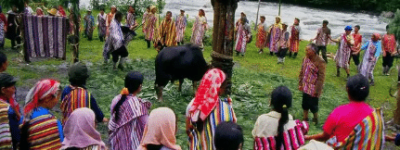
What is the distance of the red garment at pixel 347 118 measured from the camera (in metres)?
3.70

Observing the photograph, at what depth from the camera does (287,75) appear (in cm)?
1171

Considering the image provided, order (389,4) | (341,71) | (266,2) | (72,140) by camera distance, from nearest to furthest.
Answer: (72,140) < (341,71) < (389,4) < (266,2)

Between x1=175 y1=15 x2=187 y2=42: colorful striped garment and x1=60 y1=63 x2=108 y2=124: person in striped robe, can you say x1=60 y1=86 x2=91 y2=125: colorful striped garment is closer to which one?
x1=60 y1=63 x2=108 y2=124: person in striped robe

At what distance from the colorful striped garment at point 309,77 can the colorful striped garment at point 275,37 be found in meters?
7.54

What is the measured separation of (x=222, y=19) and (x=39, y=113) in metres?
4.45

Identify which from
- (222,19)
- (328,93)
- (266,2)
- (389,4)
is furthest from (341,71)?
(266,2)

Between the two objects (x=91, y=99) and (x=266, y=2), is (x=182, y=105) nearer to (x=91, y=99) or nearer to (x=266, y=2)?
(x=91, y=99)

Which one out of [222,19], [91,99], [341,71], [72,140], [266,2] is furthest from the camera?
[266,2]

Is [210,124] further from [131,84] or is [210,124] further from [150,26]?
[150,26]

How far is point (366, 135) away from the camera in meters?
3.70

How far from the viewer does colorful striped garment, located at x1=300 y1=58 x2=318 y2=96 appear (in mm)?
6895

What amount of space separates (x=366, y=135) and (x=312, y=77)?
130 inches

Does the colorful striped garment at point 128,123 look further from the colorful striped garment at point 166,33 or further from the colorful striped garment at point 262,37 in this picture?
the colorful striped garment at point 262,37

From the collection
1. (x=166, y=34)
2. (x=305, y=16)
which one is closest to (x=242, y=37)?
(x=166, y=34)
